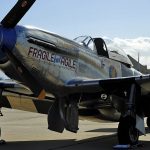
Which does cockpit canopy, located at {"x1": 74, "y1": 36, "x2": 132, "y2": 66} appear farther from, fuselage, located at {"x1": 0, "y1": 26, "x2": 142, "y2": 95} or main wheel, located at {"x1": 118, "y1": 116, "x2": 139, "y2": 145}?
main wheel, located at {"x1": 118, "y1": 116, "x2": 139, "y2": 145}

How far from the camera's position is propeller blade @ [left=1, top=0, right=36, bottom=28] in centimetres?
775

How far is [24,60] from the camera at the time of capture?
8.16 metres

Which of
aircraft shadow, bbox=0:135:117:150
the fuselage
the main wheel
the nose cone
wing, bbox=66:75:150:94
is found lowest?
aircraft shadow, bbox=0:135:117:150

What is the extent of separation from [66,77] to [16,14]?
6.44 feet

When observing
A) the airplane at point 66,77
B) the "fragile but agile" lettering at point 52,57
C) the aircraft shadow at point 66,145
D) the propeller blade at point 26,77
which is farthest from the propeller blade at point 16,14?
the aircraft shadow at point 66,145

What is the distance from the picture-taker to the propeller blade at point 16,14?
7750mm

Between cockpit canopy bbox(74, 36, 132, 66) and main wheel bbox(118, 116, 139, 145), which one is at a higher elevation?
cockpit canopy bbox(74, 36, 132, 66)

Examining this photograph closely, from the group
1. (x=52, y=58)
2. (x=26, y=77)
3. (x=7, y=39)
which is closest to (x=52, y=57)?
(x=52, y=58)

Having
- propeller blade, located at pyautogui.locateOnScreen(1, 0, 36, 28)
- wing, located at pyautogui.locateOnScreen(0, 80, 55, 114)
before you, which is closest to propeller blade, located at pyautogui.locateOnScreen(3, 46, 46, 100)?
propeller blade, located at pyautogui.locateOnScreen(1, 0, 36, 28)

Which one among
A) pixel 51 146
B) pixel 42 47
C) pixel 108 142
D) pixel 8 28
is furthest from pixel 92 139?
pixel 8 28

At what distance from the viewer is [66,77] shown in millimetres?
8945

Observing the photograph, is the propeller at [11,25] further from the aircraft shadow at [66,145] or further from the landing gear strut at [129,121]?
the landing gear strut at [129,121]

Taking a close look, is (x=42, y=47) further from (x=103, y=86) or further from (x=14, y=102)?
(x=14, y=102)

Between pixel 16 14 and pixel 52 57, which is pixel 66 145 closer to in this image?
pixel 52 57
